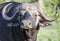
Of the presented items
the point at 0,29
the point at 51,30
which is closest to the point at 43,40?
the point at 51,30

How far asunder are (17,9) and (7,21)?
332mm

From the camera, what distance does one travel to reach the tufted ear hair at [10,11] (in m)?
5.70

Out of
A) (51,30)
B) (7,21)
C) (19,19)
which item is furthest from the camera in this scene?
(51,30)

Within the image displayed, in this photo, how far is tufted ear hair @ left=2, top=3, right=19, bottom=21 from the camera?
A: 18.7ft

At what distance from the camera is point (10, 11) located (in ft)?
19.5

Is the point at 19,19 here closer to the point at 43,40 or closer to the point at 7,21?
the point at 7,21

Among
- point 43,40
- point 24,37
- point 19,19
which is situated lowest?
point 43,40

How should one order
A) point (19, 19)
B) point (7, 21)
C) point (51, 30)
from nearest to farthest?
point (19, 19) < point (7, 21) < point (51, 30)

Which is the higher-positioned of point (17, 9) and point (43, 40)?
point (17, 9)

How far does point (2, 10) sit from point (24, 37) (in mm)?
871

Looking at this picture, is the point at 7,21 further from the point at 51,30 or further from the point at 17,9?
the point at 51,30

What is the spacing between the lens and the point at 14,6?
590 cm

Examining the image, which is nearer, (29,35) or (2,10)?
(29,35)

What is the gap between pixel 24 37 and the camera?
5500mm
